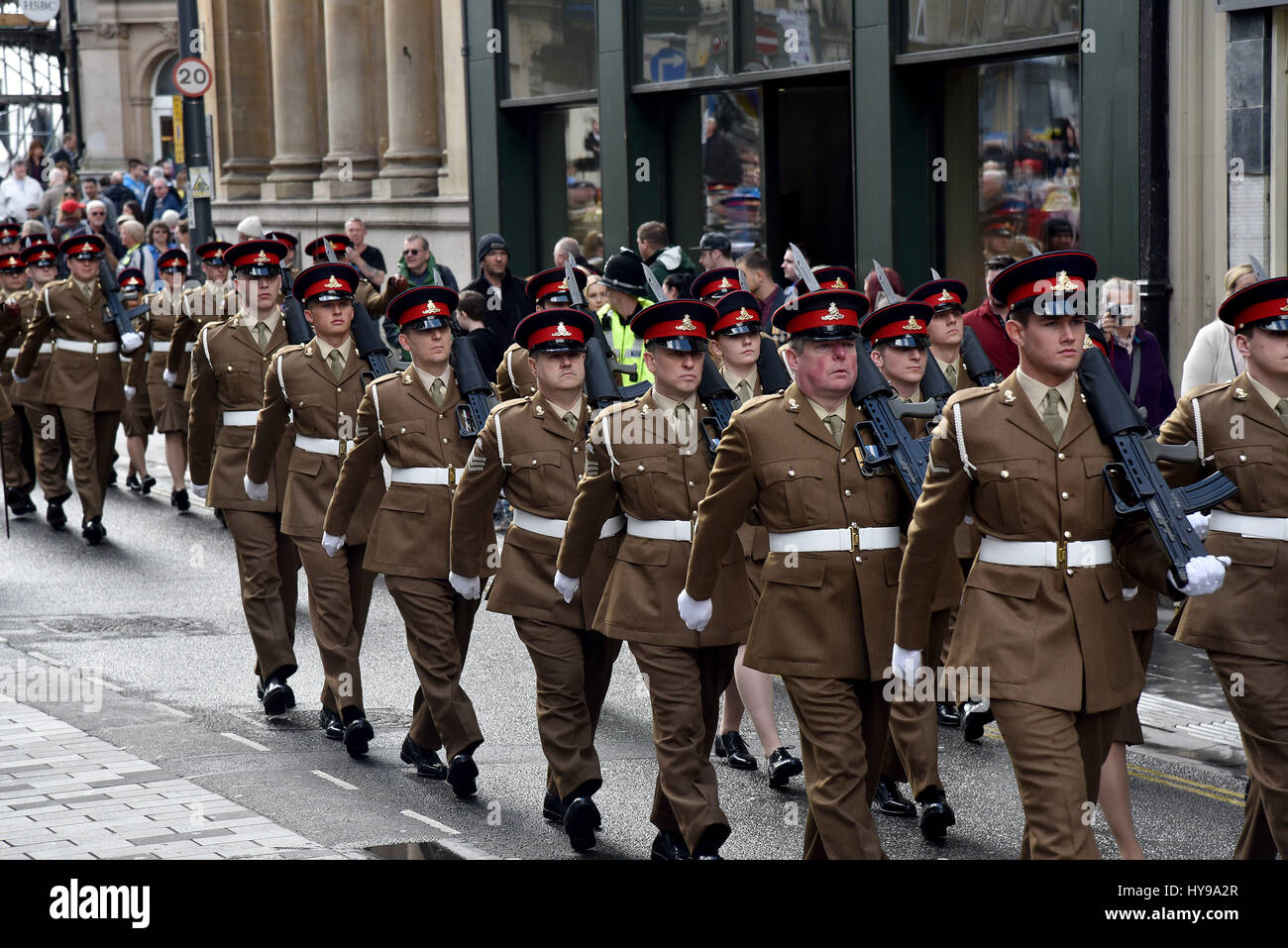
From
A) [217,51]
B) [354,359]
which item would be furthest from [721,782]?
[217,51]

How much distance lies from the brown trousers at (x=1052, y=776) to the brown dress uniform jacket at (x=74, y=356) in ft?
35.0

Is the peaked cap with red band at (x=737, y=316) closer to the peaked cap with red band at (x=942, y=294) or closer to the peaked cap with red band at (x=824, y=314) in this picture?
the peaked cap with red band at (x=942, y=294)

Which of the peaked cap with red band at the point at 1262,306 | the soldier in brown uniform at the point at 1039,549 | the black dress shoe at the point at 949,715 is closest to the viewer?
the soldier in brown uniform at the point at 1039,549

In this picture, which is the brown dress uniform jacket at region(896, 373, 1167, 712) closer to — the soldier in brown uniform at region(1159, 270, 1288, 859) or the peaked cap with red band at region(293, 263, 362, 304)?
the soldier in brown uniform at region(1159, 270, 1288, 859)

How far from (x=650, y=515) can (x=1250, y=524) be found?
2055mm

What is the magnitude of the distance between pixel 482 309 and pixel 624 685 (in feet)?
12.0

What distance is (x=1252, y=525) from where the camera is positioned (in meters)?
6.25

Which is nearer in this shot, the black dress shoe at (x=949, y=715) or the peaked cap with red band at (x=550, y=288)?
the black dress shoe at (x=949, y=715)

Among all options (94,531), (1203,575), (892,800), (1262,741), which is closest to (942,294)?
(892,800)

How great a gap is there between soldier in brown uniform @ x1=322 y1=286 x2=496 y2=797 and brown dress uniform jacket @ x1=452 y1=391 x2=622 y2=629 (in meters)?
0.46

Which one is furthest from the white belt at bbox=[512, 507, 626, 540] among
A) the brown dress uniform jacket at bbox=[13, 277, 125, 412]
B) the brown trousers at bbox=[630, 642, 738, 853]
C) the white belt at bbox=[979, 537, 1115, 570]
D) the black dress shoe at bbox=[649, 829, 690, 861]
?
the brown dress uniform jacket at bbox=[13, 277, 125, 412]

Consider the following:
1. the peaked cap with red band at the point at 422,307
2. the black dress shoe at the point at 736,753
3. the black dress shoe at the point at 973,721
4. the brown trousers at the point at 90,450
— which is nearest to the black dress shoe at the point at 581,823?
the black dress shoe at the point at 736,753

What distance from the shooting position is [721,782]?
8.11m

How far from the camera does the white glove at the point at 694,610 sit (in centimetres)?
646
